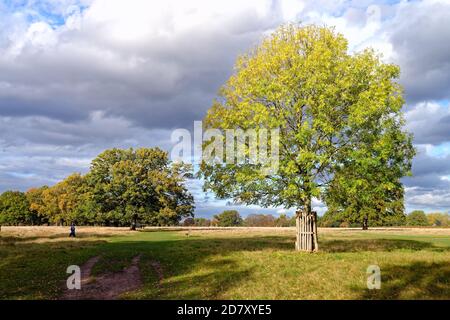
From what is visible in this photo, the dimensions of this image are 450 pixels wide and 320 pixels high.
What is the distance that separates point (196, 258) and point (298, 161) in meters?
10.5

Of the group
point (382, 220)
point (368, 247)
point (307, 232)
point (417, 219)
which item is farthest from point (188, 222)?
point (307, 232)

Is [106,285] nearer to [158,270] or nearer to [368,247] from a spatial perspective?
[158,270]

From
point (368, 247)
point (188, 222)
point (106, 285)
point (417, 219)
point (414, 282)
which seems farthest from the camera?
point (417, 219)

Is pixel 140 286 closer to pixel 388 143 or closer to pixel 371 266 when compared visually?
pixel 371 266

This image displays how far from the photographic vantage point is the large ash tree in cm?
2978

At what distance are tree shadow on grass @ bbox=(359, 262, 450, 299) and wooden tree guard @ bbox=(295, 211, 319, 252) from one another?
10.4m

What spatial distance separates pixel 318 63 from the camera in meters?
30.2

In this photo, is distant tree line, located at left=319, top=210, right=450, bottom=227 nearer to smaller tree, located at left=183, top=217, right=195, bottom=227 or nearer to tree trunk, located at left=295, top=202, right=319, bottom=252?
smaller tree, located at left=183, top=217, right=195, bottom=227

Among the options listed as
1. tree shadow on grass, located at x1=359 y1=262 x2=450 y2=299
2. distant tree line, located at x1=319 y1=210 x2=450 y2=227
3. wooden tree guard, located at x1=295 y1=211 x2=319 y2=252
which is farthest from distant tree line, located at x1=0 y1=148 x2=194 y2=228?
tree shadow on grass, located at x1=359 y1=262 x2=450 y2=299

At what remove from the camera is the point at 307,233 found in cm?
3225

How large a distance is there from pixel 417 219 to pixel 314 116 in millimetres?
167456

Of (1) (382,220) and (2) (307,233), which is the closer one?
(2) (307,233)

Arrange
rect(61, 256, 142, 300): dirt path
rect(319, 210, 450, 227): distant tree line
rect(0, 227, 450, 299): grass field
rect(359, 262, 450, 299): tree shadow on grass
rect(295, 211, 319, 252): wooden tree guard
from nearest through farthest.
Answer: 1. rect(359, 262, 450, 299): tree shadow on grass
2. rect(0, 227, 450, 299): grass field
3. rect(61, 256, 142, 300): dirt path
4. rect(295, 211, 319, 252): wooden tree guard
5. rect(319, 210, 450, 227): distant tree line
